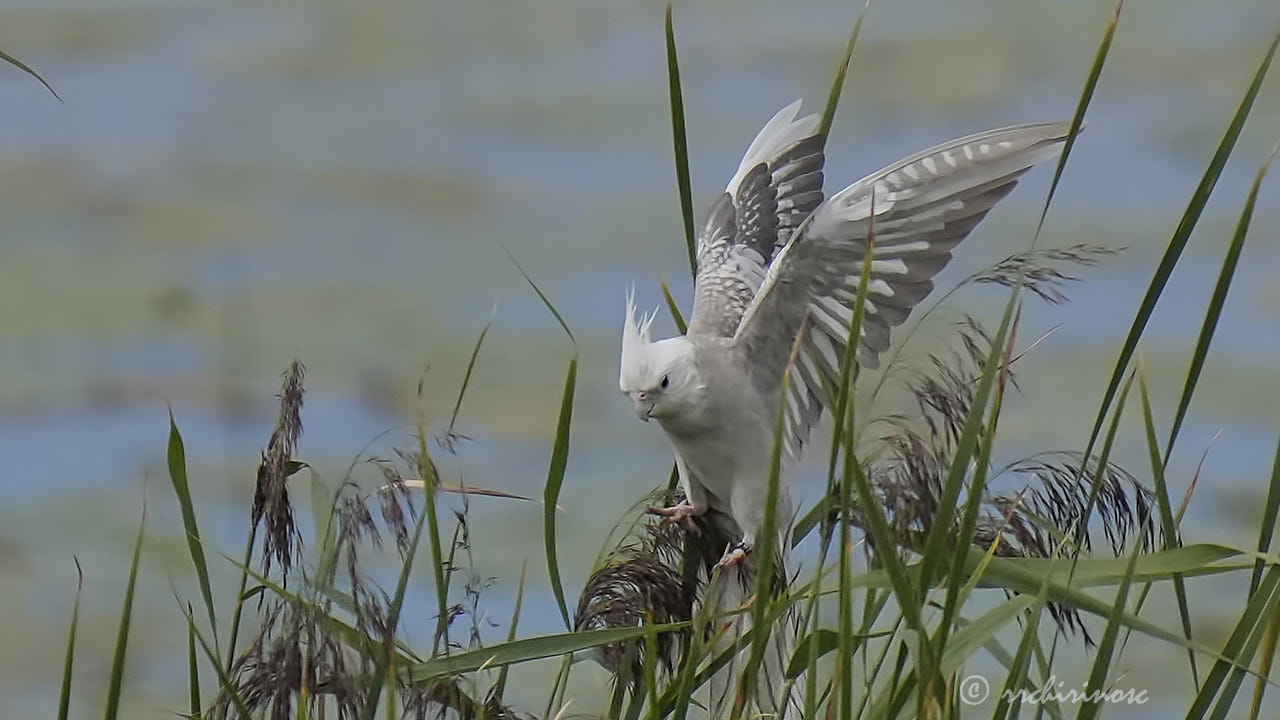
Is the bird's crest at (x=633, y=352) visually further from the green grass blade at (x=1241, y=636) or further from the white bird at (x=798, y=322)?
the green grass blade at (x=1241, y=636)

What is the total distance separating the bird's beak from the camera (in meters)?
1.82

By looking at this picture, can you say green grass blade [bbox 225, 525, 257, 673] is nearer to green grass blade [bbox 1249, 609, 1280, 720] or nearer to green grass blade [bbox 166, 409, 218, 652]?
green grass blade [bbox 166, 409, 218, 652]

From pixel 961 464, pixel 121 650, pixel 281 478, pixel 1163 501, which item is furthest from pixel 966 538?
pixel 121 650

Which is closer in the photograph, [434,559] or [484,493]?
[434,559]

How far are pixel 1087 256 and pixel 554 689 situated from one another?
0.63m

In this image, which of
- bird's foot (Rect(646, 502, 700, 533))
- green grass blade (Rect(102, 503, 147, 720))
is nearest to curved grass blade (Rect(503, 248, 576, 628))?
bird's foot (Rect(646, 502, 700, 533))

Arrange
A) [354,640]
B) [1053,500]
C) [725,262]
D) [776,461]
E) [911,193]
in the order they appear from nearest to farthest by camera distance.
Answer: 1. [776,461]
2. [354,640]
3. [1053,500]
4. [911,193]
5. [725,262]

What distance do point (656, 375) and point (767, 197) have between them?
0.65 metres

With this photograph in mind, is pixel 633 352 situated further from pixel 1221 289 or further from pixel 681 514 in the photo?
pixel 1221 289

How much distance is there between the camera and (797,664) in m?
1.33

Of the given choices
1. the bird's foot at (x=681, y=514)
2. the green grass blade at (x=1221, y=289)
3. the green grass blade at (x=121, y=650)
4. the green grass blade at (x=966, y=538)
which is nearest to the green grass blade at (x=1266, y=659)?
the green grass blade at (x=1221, y=289)

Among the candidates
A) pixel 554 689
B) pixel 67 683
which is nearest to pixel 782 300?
pixel 554 689

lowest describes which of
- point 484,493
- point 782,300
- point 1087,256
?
point 484,493

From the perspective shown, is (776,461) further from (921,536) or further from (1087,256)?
(1087,256)
